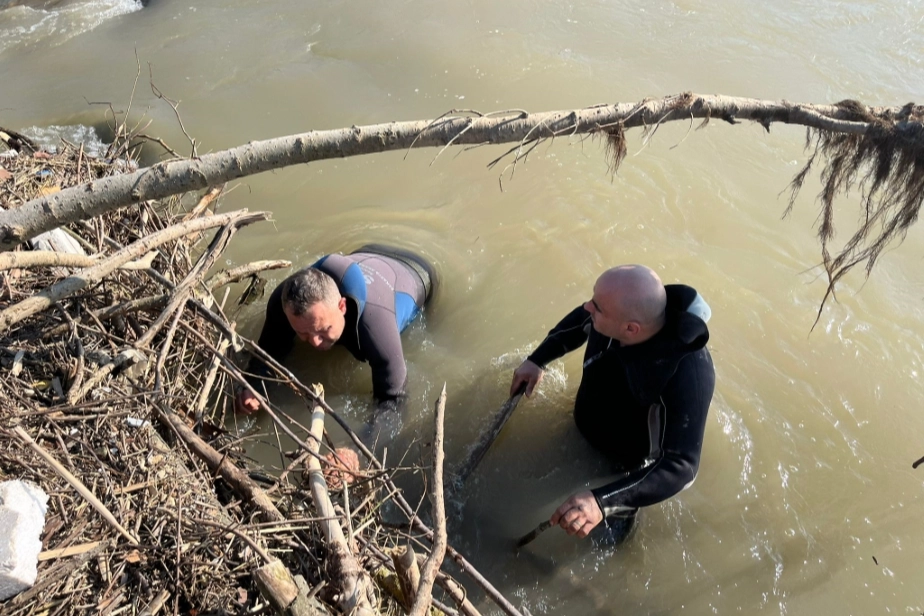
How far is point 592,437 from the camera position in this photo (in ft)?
13.0

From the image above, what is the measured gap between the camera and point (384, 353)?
12.2 ft

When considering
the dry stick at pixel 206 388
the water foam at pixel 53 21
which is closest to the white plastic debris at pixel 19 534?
the dry stick at pixel 206 388

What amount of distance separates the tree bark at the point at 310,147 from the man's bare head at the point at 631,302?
72 cm

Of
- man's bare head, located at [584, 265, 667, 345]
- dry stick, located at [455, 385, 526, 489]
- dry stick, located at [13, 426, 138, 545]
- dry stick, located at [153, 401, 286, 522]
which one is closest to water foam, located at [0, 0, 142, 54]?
dry stick, located at [153, 401, 286, 522]

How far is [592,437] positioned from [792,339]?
195cm

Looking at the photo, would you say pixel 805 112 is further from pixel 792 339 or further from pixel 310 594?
A: pixel 310 594

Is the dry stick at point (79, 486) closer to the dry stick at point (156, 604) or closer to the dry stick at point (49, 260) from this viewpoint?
the dry stick at point (156, 604)

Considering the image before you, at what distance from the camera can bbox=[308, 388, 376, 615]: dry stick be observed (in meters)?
2.24

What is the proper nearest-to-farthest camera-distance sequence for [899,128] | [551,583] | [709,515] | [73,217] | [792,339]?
[73,217], [899,128], [551,583], [709,515], [792,339]

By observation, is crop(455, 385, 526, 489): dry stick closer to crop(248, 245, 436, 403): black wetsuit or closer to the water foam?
crop(248, 245, 436, 403): black wetsuit

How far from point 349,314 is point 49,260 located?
1513 millimetres

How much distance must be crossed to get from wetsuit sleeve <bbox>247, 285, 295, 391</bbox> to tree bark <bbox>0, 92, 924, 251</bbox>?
4.76 feet

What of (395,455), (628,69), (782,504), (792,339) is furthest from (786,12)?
(395,455)

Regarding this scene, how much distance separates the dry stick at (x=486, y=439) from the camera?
12.6ft
